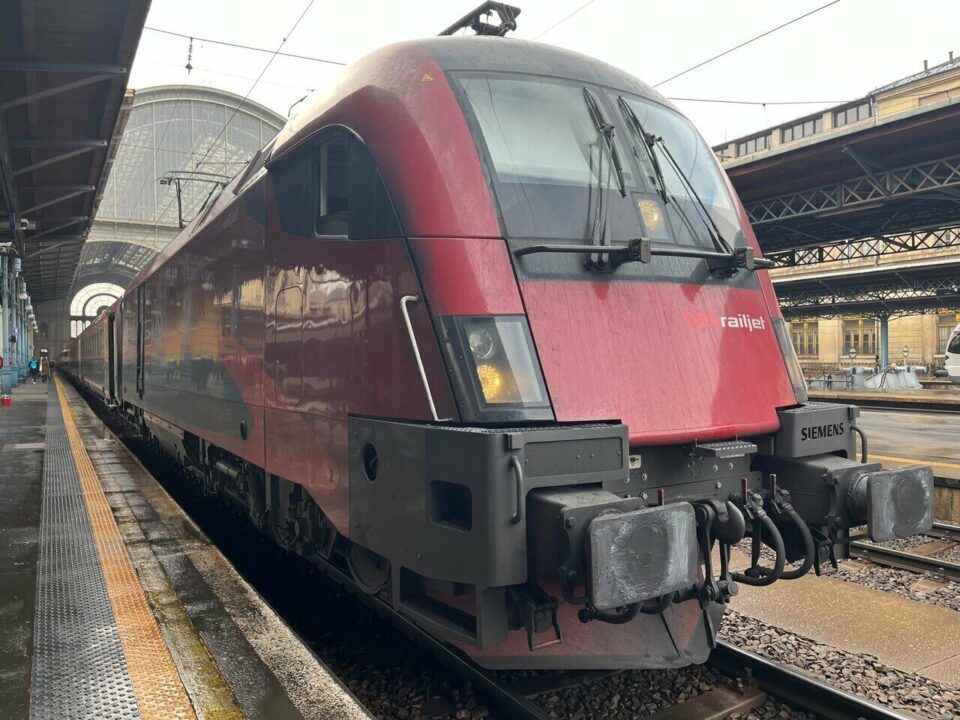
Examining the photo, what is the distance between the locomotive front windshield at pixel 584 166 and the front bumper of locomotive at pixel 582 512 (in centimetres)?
103

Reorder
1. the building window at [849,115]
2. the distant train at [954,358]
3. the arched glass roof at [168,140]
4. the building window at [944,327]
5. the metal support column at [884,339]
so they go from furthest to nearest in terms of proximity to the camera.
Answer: the building window at [849,115] → the arched glass roof at [168,140] → the building window at [944,327] → the metal support column at [884,339] → the distant train at [954,358]

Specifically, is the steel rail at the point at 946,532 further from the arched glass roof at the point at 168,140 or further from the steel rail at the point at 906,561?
the arched glass roof at the point at 168,140

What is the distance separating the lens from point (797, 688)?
149 inches

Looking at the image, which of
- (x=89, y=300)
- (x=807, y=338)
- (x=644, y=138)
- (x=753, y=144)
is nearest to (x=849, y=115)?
(x=753, y=144)

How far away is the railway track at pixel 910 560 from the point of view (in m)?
6.14

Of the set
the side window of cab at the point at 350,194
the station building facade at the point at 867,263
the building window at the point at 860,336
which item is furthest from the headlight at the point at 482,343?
the building window at the point at 860,336

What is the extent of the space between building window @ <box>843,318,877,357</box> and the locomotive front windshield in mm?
49578

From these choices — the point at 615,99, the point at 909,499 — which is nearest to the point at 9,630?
the point at 615,99

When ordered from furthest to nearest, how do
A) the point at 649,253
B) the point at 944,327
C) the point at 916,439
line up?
the point at 944,327 < the point at 916,439 < the point at 649,253

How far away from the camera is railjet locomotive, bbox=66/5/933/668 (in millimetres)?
2941

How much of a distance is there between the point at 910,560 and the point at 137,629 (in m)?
6.02

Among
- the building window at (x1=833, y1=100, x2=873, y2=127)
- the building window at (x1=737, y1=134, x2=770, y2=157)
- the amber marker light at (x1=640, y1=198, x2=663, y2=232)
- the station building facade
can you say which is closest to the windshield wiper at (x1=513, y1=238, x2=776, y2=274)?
the amber marker light at (x1=640, y1=198, x2=663, y2=232)

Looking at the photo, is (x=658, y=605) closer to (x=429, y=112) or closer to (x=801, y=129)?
(x=429, y=112)

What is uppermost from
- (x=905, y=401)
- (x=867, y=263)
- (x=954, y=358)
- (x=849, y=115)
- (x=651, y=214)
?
(x=849, y=115)
